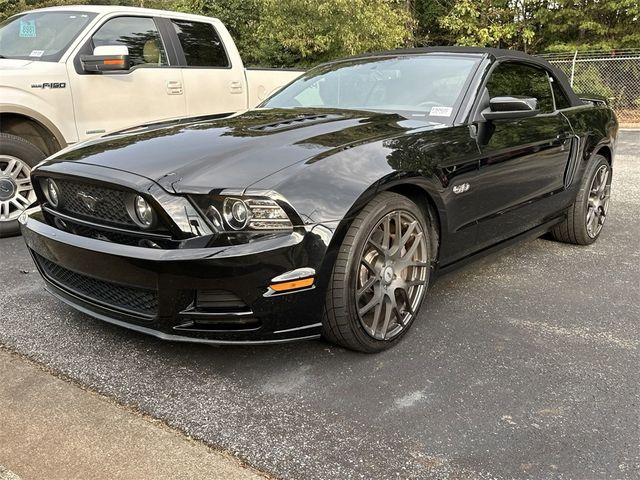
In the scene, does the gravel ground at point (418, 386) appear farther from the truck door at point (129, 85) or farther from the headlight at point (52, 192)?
the truck door at point (129, 85)

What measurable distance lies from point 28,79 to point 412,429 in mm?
4201

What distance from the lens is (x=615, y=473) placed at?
201 cm

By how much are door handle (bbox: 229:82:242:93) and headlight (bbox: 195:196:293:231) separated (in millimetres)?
4206

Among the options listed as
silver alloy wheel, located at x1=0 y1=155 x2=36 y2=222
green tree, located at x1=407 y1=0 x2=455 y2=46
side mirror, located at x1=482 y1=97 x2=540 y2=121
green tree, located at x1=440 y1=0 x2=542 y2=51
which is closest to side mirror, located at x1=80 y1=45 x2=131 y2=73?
silver alloy wheel, located at x1=0 y1=155 x2=36 y2=222

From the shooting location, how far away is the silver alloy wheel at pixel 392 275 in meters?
2.75

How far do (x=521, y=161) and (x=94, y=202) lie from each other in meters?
2.50

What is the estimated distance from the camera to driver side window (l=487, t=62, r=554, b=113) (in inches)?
147

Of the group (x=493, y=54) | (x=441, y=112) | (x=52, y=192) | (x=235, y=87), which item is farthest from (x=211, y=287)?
(x=235, y=87)

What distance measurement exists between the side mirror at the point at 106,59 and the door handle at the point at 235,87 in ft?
4.85

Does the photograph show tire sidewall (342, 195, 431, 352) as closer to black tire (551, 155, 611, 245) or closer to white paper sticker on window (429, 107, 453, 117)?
white paper sticker on window (429, 107, 453, 117)

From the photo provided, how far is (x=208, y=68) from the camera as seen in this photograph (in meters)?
6.10

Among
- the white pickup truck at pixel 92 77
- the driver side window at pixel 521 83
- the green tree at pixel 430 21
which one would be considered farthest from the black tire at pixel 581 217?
the green tree at pixel 430 21

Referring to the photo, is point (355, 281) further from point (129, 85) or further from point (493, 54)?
point (129, 85)

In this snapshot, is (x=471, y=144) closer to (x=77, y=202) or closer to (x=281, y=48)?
(x=77, y=202)
